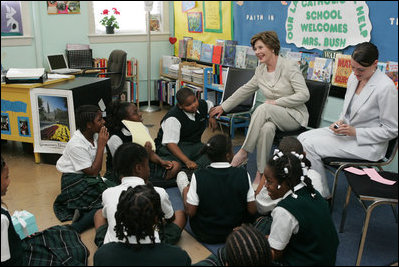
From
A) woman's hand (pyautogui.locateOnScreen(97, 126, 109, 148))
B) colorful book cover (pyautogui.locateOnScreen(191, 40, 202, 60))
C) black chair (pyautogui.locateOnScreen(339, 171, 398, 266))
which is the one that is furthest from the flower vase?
black chair (pyautogui.locateOnScreen(339, 171, 398, 266))

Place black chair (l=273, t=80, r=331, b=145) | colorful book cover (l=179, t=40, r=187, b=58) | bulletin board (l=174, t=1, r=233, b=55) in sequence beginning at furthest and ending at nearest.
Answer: colorful book cover (l=179, t=40, r=187, b=58), bulletin board (l=174, t=1, r=233, b=55), black chair (l=273, t=80, r=331, b=145)

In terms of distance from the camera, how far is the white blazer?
1951 millimetres

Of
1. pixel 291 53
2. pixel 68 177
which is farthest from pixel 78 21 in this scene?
pixel 68 177

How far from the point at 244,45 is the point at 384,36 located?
1711 mm

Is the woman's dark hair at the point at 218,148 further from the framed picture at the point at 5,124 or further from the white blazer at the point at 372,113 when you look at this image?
the framed picture at the point at 5,124

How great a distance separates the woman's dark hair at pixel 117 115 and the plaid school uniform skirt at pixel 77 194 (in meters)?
0.38

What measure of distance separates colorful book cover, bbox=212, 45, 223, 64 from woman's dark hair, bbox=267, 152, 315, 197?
305 centimetres

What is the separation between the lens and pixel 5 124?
136 inches

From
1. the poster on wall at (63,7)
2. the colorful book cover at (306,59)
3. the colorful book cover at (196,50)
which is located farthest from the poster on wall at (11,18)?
the colorful book cover at (306,59)

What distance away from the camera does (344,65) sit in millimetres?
3150

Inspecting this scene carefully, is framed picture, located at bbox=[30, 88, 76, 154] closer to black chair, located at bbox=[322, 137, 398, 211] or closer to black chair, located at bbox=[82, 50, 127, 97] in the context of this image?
black chair, located at bbox=[82, 50, 127, 97]

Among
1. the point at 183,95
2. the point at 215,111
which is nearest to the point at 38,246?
the point at 183,95

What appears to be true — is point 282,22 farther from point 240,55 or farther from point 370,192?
point 370,192

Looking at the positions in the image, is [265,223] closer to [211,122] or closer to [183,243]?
[183,243]
